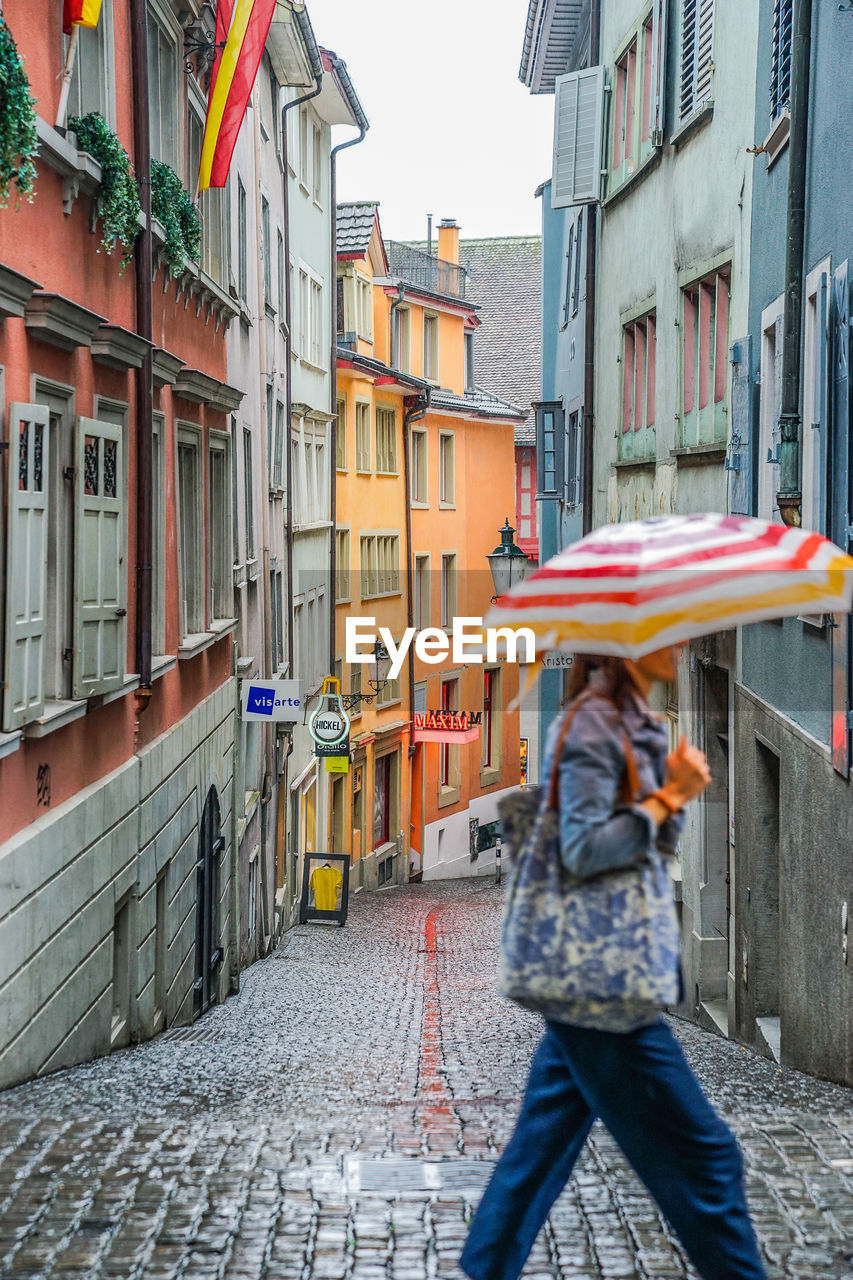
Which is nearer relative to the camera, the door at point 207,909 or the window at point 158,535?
the window at point 158,535

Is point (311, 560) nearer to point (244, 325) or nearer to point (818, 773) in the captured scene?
point (244, 325)

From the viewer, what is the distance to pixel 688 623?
3676 millimetres

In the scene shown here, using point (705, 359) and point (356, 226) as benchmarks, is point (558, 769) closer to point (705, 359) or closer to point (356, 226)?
point (705, 359)

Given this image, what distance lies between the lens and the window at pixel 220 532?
56.4 feet

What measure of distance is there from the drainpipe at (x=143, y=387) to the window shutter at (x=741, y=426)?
4.41 metres

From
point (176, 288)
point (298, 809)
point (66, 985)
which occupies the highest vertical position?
point (176, 288)

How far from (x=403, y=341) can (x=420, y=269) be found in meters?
2.50

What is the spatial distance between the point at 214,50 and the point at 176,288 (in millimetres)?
2713

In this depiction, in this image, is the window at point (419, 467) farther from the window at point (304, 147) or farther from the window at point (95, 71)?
the window at point (95, 71)

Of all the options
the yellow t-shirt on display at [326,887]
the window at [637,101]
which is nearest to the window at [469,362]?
the yellow t-shirt on display at [326,887]

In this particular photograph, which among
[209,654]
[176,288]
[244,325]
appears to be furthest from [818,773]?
[244,325]

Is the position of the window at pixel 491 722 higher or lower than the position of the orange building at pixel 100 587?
lower

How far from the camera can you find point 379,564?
38.5m

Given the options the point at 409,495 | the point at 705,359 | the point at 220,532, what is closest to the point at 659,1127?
the point at 705,359
